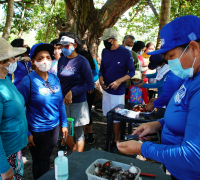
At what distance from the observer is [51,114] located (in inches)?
88.6

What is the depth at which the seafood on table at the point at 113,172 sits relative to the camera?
1.22 meters

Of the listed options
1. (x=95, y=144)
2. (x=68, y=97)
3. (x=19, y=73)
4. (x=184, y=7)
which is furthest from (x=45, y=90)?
(x=184, y=7)

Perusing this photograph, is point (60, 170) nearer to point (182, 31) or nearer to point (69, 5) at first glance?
point (182, 31)

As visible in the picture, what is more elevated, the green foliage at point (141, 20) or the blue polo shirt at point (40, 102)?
the green foliage at point (141, 20)

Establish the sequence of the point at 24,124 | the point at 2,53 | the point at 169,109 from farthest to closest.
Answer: the point at 24,124
the point at 2,53
the point at 169,109

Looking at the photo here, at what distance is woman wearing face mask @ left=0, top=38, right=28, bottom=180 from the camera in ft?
4.98

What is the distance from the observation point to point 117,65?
3.68 m

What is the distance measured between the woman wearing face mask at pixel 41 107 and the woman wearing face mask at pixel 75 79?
59 cm

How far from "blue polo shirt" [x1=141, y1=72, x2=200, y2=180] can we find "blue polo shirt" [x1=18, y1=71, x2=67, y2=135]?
1.38 m

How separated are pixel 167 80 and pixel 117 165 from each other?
5.25ft

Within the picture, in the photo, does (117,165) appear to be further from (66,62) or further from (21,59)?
Answer: (21,59)

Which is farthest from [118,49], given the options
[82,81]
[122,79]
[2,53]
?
[2,53]

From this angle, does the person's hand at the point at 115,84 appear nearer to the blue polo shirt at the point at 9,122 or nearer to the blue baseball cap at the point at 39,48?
the blue baseball cap at the point at 39,48

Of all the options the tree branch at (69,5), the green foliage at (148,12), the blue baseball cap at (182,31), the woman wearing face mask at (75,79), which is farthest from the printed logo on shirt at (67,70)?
the green foliage at (148,12)
